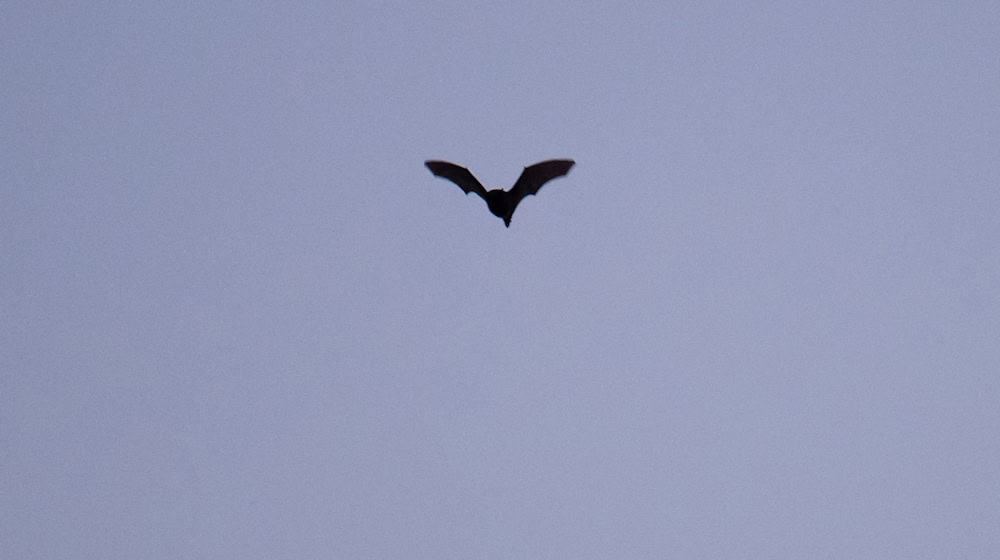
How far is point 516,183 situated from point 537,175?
50cm

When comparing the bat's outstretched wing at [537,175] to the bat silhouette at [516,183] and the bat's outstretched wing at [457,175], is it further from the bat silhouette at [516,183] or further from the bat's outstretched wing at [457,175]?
the bat's outstretched wing at [457,175]

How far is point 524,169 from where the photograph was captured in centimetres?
3434

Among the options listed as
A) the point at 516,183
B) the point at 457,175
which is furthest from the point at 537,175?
the point at 457,175

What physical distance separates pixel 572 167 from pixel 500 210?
6.24 ft

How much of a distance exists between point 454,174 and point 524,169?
180 cm

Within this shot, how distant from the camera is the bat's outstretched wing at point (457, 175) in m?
34.9

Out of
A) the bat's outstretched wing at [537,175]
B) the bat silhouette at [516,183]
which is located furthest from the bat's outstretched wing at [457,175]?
the bat's outstretched wing at [537,175]

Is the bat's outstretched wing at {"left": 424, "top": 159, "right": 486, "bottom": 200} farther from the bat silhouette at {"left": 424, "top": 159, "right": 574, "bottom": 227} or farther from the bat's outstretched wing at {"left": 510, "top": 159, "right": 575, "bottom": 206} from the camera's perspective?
the bat's outstretched wing at {"left": 510, "top": 159, "right": 575, "bottom": 206}

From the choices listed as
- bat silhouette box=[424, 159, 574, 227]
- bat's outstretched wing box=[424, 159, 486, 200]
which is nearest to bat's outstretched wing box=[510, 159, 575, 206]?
bat silhouette box=[424, 159, 574, 227]

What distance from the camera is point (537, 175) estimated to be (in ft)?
114

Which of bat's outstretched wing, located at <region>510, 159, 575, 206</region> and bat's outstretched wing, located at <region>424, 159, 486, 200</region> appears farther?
bat's outstretched wing, located at <region>424, 159, 486, 200</region>

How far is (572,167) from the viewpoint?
115 ft

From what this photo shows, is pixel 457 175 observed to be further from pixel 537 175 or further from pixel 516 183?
pixel 537 175

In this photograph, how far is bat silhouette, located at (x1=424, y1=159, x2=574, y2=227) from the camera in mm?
34469
